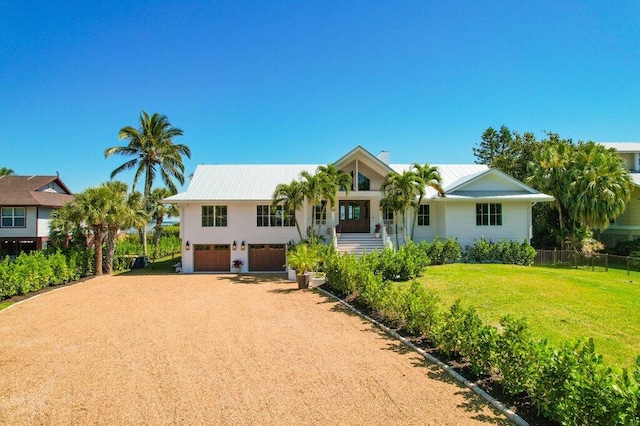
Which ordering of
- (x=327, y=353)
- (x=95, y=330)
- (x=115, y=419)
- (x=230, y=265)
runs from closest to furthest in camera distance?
(x=115, y=419), (x=327, y=353), (x=95, y=330), (x=230, y=265)

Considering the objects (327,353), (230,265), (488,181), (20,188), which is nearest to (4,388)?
(327,353)

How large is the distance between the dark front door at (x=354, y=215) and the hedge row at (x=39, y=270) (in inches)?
601

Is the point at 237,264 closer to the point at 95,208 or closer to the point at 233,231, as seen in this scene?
the point at 233,231

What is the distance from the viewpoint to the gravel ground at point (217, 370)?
5566 mm

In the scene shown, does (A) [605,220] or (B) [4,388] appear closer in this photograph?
(B) [4,388]

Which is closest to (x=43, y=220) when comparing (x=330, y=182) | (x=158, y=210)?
(x=158, y=210)

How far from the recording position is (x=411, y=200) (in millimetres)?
20047

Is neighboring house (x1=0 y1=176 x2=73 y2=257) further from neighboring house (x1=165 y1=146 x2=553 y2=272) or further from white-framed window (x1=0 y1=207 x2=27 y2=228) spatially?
neighboring house (x1=165 y1=146 x2=553 y2=272)

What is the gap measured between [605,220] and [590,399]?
77.9 feet

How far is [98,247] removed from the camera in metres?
20.8

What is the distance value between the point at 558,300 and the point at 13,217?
3483cm

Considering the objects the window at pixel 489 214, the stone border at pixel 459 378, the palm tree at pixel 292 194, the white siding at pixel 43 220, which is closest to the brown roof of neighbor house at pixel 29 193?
the white siding at pixel 43 220

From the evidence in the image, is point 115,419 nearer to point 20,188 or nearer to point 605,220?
point 605,220

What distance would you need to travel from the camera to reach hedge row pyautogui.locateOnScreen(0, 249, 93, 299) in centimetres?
1438
